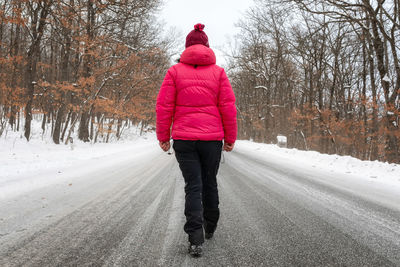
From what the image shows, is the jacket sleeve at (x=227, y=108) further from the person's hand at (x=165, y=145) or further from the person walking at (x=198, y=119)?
the person's hand at (x=165, y=145)

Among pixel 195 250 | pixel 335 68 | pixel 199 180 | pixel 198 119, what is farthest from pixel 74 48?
pixel 335 68

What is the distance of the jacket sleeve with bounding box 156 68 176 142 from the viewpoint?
8.30 feet

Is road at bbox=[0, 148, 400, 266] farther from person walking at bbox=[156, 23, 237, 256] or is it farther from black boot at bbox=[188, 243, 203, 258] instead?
person walking at bbox=[156, 23, 237, 256]

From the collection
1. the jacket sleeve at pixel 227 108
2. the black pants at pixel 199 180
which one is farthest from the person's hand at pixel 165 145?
the jacket sleeve at pixel 227 108

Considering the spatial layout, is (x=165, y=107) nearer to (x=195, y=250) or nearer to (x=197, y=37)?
(x=197, y=37)

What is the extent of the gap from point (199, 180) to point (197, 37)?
1530mm

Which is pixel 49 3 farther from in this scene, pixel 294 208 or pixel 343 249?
pixel 343 249

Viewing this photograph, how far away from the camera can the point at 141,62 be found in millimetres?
17781

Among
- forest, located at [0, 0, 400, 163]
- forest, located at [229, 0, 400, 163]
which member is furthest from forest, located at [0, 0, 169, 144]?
forest, located at [229, 0, 400, 163]

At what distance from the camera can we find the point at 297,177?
6359 mm

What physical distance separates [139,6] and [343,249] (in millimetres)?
13635

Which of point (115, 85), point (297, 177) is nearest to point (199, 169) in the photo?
point (297, 177)

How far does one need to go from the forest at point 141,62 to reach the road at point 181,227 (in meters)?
9.38

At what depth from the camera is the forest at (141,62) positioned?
454 inches
